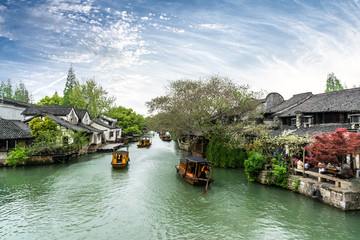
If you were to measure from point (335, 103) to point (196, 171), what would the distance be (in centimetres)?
1640

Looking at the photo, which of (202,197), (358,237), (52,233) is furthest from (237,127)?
(52,233)

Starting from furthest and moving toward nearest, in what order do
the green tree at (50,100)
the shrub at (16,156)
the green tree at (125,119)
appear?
the green tree at (50,100) → the green tree at (125,119) → the shrub at (16,156)

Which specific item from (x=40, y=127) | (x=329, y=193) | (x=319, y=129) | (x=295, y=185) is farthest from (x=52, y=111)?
(x=329, y=193)

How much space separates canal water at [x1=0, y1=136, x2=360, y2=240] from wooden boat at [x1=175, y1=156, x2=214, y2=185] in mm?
683

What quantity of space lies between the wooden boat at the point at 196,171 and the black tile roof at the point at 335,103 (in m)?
13.1

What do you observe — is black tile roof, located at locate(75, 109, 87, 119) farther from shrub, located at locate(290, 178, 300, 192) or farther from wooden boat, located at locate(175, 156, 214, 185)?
shrub, located at locate(290, 178, 300, 192)

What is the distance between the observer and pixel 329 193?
13992mm

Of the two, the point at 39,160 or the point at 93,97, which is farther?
the point at 93,97

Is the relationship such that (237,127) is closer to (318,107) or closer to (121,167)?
(318,107)

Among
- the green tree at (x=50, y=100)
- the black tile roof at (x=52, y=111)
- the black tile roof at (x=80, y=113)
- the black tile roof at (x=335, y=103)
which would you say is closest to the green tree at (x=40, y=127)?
the black tile roof at (x=52, y=111)

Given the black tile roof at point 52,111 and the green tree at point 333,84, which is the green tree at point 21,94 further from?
the green tree at point 333,84

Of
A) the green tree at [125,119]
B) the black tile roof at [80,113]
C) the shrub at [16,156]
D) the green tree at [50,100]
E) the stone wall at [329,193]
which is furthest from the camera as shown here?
the green tree at [50,100]

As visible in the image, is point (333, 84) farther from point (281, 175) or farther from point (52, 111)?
point (52, 111)

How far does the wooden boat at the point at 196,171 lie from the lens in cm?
1848
